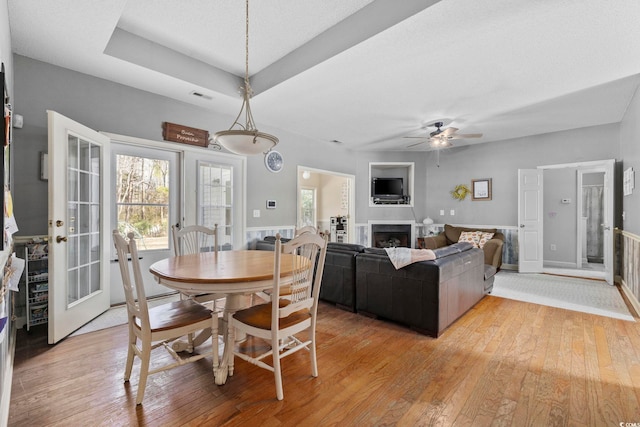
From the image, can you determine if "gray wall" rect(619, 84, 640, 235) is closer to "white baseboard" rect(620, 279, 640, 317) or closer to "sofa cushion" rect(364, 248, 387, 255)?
"white baseboard" rect(620, 279, 640, 317)

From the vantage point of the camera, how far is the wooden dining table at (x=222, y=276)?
1.68 m

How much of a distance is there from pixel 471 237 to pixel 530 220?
1037 mm

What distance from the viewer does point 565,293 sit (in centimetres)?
395

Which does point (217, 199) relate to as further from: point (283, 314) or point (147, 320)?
point (283, 314)

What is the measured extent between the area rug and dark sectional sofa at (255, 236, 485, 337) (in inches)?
35.3

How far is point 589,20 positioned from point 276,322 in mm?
3100

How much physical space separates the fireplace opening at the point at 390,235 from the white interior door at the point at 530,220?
2.17m

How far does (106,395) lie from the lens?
69.6 inches

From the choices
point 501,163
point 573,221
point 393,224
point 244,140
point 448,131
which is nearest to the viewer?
point 244,140

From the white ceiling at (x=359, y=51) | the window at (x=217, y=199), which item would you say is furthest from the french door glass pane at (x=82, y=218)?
the window at (x=217, y=199)

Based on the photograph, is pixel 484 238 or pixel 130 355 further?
pixel 484 238

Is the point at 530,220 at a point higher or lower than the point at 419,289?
higher

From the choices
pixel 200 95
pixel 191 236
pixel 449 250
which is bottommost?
pixel 449 250

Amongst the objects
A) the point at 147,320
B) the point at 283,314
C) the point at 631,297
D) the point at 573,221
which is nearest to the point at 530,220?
the point at 573,221
